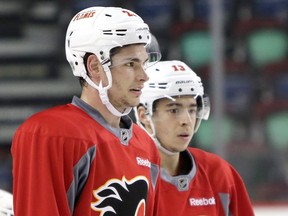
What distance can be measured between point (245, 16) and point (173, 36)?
1.79 feet

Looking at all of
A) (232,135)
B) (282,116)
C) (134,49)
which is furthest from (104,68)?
(282,116)

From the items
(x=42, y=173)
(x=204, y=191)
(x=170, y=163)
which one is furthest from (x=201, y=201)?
(x=42, y=173)

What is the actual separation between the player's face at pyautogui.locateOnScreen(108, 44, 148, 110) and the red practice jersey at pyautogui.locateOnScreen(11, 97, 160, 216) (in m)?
0.06

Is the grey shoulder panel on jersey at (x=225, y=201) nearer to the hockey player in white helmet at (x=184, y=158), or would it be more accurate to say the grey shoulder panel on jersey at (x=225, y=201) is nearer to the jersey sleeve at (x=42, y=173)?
the hockey player in white helmet at (x=184, y=158)

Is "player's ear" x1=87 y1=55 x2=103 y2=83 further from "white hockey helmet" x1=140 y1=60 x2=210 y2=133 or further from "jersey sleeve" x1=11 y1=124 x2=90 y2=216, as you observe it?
"white hockey helmet" x1=140 y1=60 x2=210 y2=133

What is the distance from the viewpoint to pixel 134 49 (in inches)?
78.5

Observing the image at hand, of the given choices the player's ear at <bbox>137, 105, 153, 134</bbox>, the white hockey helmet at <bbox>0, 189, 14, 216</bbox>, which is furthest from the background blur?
the white hockey helmet at <bbox>0, 189, 14, 216</bbox>

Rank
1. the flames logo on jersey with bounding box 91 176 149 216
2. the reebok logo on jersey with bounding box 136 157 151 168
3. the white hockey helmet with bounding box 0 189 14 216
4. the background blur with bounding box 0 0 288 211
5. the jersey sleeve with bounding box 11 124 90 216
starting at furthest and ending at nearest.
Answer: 1. the background blur with bounding box 0 0 288 211
2. the white hockey helmet with bounding box 0 189 14 216
3. the reebok logo on jersey with bounding box 136 157 151 168
4. the flames logo on jersey with bounding box 91 176 149 216
5. the jersey sleeve with bounding box 11 124 90 216

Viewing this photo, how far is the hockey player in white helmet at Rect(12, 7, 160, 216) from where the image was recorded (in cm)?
180

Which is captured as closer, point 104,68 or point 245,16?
point 104,68

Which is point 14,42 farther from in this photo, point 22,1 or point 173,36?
point 173,36

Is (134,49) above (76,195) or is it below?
above

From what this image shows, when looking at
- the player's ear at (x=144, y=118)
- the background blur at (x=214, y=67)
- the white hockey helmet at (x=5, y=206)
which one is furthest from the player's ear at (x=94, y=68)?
the background blur at (x=214, y=67)

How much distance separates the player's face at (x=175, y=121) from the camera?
2.53 meters
